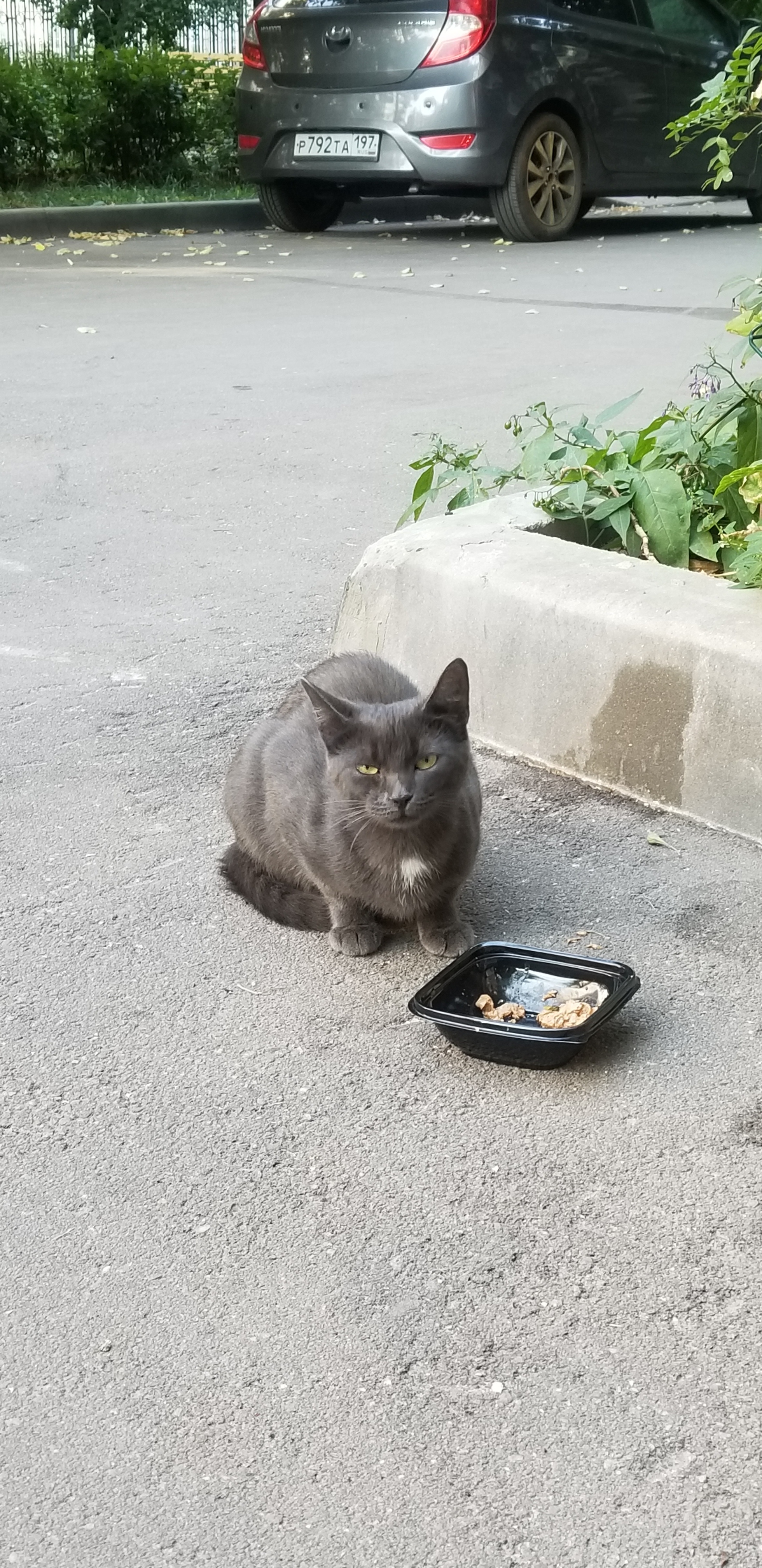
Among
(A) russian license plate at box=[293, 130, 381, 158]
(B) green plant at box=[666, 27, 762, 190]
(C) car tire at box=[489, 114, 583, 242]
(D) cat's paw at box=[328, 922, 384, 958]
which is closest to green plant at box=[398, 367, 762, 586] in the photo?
(B) green plant at box=[666, 27, 762, 190]

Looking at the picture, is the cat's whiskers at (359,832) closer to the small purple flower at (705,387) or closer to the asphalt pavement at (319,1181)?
the asphalt pavement at (319,1181)

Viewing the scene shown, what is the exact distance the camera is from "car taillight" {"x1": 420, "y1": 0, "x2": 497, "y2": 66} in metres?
10.3

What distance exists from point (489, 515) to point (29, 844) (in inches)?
62.1

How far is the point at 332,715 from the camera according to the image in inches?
110

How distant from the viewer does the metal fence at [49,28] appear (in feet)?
68.4

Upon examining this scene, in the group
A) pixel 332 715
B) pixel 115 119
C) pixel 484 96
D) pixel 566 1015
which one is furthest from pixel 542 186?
pixel 566 1015

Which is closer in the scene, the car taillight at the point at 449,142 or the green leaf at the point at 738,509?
the green leaf at the point at 738,509

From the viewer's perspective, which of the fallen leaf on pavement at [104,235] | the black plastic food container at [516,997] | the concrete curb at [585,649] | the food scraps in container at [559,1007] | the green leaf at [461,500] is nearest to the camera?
the black plastic food container at [516,997]

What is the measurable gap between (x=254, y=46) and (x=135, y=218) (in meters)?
2.09

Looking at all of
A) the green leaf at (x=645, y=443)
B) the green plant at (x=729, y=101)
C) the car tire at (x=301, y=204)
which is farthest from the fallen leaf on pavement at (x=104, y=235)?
the green plant at (x=729, y=101)

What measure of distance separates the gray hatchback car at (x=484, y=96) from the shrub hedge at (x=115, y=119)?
3.47 metres

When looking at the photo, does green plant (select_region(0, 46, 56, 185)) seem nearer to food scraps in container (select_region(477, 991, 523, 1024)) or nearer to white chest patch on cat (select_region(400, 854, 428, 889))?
→ white chest patch on cat (select_region(400, 854, 428, 889))

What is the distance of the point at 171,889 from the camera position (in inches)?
128

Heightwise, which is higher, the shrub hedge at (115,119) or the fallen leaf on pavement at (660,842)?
the shrub hedge at (115,119)
